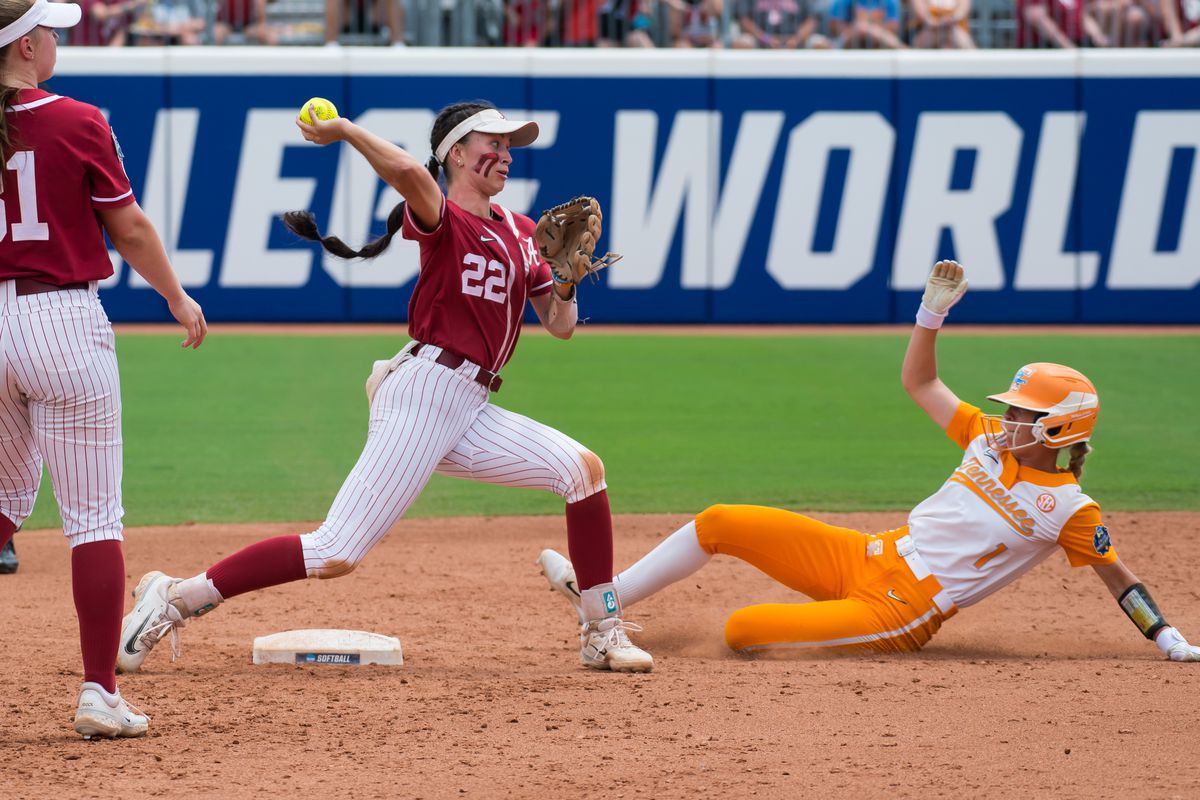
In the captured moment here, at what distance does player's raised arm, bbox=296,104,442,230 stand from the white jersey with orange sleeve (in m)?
1.89

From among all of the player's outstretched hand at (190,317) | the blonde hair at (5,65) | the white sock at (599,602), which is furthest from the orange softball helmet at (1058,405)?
the blonde hair at (5,65)

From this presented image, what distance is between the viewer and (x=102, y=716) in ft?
12.9

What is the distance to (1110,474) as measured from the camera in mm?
8594

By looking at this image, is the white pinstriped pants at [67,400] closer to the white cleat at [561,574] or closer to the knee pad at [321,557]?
the knee pad at [321,557]

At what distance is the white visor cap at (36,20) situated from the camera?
3.75 meters

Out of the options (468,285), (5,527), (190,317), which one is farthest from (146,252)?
(468,285)

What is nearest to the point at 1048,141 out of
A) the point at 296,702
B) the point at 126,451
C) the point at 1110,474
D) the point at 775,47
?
the point at 775,47

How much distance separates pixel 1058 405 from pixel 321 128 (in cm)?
238

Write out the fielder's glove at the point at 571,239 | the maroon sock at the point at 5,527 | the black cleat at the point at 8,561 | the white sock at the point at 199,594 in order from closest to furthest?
the maroon sock at the point at 5,527, the white sock at the point at 199,594, the fielder's glove at the point at 571,239, the black cleat at the point at 8,561

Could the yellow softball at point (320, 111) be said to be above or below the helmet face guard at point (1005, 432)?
above

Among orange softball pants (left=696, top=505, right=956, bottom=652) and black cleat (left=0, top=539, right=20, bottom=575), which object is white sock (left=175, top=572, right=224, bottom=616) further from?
black cleat (left=0, top=539, right=20, bottom=575)

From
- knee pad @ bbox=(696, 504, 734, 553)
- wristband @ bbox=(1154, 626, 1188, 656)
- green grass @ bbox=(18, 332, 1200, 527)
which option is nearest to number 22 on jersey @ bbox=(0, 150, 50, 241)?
knee pad @ bbox=(696, 504, 734, 553)

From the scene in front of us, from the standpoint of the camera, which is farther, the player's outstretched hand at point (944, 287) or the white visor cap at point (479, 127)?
the player's outstretched hand at point (944, 287)

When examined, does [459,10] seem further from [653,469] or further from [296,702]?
[296,702]
